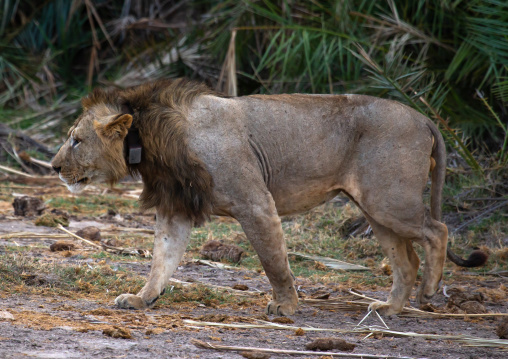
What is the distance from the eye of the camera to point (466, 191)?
730 cm

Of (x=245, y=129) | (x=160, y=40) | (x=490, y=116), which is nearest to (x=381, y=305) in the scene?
(x=245, y=129)

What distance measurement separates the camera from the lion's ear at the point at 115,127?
4.25 meters

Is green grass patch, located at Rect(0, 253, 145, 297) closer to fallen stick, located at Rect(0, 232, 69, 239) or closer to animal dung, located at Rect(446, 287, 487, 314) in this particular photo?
fallen stick, located at Rect(0, 232, 69, 239)

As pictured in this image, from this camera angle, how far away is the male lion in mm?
4301

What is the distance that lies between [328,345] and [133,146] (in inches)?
67.6

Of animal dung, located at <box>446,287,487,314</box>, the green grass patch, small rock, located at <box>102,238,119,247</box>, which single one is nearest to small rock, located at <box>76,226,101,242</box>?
small rock, located at <box>102,238,119,247</box>

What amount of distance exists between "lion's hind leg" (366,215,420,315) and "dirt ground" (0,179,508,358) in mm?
106

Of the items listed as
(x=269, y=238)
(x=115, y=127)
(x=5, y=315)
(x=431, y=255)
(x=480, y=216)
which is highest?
(x=115, y=127)

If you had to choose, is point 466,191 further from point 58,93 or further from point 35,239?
point 58,93

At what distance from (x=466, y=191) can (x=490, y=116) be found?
42.1 inches

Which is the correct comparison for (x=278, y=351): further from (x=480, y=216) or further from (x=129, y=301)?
(x=480, y=216)

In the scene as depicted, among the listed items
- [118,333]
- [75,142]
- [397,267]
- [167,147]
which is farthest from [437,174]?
[118,333]

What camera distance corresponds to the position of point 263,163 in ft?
15.0

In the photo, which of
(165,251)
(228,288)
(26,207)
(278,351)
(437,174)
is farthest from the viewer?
(26,207)
